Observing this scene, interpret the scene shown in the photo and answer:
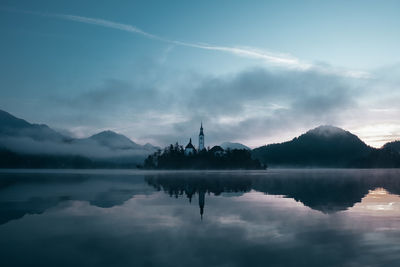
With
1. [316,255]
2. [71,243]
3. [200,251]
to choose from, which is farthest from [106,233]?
[316,255]

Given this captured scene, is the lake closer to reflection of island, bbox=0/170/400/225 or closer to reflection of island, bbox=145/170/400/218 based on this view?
reflection of island, bbox=0/170/400/225

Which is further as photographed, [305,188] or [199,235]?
[305,188]

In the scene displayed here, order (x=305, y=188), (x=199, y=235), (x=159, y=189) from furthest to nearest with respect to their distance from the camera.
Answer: (x=305, y=188)
(x=159, y=189)
(x=199, y=235)

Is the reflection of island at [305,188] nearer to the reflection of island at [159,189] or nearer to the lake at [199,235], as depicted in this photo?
the reflection of island at [159,189]

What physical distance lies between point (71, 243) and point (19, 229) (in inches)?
188

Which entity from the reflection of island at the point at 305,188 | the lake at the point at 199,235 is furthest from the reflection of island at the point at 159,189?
the lake at the point at 199,235

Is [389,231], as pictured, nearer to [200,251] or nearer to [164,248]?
[200,251]

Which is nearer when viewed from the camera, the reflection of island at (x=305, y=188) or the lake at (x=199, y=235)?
the lake at (x=199, y=235)

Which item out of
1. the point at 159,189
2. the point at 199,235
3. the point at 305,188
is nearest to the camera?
the point at 199,235

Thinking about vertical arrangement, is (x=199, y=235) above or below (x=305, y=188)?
below

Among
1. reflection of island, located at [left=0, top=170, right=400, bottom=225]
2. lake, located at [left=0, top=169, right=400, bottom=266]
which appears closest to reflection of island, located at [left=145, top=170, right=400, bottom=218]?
reflection of island, located at [left=0, top=170, right=400, bottom=225]

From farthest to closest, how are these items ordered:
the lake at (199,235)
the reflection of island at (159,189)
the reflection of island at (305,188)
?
1. the reflection of island at (305,188)
2. the reflection of island at (159,189)
3. the lake at (199,235)

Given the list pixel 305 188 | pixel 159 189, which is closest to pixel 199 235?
pixel 159 189

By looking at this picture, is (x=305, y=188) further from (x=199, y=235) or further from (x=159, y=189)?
(x=199, y=235)
